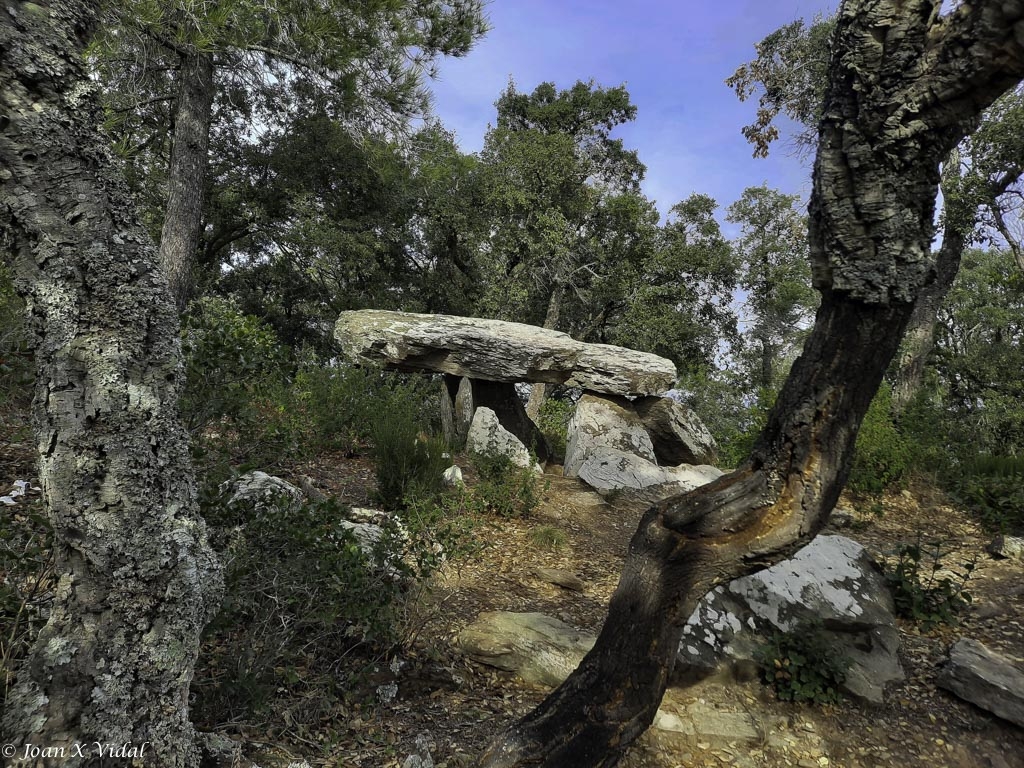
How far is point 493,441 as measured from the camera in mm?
7500

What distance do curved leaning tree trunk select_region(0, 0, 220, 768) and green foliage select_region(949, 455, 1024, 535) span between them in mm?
6791

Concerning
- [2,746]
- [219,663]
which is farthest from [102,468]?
[219,663]

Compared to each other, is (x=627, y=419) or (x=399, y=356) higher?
(x=399, y=356)

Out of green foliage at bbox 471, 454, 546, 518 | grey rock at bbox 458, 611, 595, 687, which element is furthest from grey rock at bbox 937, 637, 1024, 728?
green foliage at bbox 471, 454, 546, 518

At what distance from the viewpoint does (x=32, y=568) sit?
2.06 m

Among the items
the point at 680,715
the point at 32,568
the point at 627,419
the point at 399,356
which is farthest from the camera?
the point at 627,419

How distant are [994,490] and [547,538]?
15.0 feet

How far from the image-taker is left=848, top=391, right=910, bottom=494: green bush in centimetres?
611

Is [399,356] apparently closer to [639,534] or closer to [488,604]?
[488,604]

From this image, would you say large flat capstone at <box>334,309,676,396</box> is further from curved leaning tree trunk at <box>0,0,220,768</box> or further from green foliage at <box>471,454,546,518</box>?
curved leaning tree trunk at <box>0,0,220,768</box>

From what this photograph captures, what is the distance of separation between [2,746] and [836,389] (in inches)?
103

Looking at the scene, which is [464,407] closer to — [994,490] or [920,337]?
[994,490]

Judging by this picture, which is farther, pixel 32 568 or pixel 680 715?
pixel 680 715

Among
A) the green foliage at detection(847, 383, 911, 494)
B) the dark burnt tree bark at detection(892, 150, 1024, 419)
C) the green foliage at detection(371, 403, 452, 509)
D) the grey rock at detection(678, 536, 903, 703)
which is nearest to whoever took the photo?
the grey rock at detection(678, 536, 903, 703)
